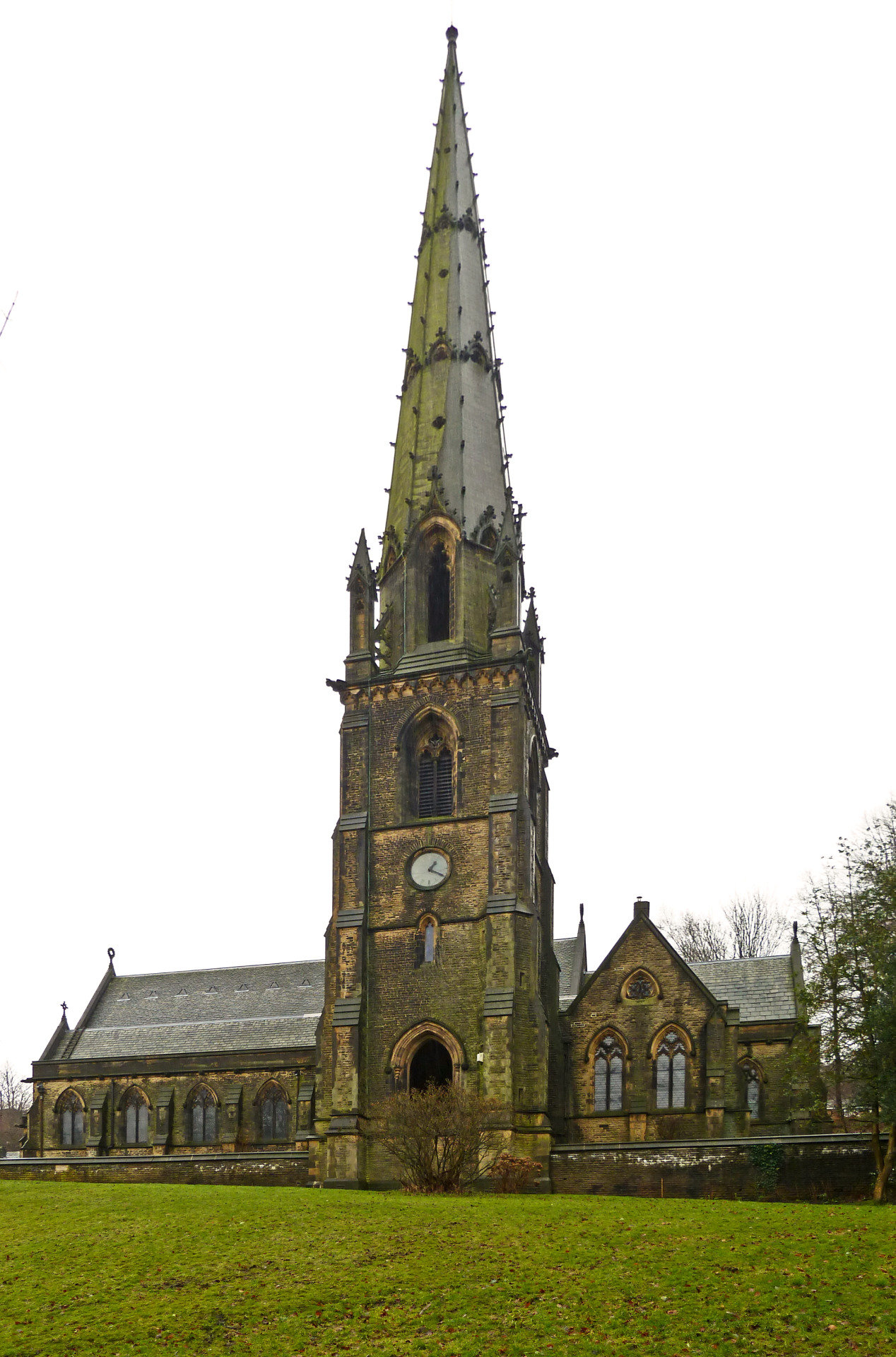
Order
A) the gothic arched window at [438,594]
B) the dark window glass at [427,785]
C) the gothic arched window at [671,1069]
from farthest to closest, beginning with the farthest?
the gothic arched window at [438,594]
the dark window glass at [427,785]
the gothic arched window at [671,1069]

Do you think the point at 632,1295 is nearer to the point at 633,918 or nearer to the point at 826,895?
the point at 826,895

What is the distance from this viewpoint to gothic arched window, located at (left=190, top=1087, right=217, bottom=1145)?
49781 mm

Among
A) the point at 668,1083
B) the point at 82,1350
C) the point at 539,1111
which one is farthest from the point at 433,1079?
the point at 82,1350

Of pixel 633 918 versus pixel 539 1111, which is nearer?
pixel 539 1111

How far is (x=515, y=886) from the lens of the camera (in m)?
39.8

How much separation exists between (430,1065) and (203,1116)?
565 inches

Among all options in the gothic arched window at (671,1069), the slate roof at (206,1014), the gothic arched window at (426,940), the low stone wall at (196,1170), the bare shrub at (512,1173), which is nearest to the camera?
the bare shrub at (512,1173)

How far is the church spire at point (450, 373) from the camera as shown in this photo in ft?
155

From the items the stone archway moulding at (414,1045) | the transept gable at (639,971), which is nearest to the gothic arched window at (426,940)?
the stone archway moulding at (414,1045)

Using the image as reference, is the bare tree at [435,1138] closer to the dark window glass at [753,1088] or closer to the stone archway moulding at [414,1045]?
the stone archway moulding at [414,1045]

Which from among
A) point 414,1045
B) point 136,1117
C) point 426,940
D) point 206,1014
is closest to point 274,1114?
point 136,1117

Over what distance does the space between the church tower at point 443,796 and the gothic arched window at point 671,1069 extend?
342cm

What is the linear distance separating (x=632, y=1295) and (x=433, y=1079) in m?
20.0

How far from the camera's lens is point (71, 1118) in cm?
5272
